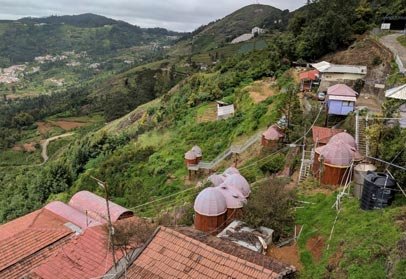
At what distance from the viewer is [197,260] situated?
47.4 ft

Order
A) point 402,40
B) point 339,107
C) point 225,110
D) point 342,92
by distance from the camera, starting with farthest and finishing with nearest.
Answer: point 225,110 < point 402,40 < point 339,107 < point 342,92

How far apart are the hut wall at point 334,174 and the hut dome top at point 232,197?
4909 millimetres

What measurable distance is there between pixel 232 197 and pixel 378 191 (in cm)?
698

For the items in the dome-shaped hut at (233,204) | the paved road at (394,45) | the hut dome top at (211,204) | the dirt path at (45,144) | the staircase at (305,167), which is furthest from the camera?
the dirt path at (45,144)

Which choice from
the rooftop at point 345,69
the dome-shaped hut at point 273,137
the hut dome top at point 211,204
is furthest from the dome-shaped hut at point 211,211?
the rooftop at point 345,69

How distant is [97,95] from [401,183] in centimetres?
12024

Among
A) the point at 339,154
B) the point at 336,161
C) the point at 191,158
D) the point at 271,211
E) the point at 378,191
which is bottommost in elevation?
the point at 191,158

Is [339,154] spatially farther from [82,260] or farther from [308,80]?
[308,80]

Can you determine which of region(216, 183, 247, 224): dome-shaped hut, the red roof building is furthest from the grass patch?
region(216, 183, 247, 224): dome-shaped hut

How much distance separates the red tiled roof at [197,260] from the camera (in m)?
13.7

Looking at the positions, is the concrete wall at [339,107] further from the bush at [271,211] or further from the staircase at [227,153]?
the bush at [271,211]

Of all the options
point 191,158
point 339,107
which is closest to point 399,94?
point 339,107

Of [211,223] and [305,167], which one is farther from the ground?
[305,167]

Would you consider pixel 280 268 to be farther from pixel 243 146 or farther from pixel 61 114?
pixel 61 114
